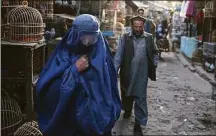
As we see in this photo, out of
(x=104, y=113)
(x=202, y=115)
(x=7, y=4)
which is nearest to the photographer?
(x=104, y=113)

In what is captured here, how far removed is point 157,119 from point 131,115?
55 cm

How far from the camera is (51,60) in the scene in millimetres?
3322

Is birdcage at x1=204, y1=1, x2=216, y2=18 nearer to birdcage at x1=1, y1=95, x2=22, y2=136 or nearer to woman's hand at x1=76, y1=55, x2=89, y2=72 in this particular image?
birdcage at x1=1, y1=95, x2=22, y2=136

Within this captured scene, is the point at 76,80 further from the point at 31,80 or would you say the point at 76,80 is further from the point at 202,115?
the point at 202,115

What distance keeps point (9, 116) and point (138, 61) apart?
254 centimetres

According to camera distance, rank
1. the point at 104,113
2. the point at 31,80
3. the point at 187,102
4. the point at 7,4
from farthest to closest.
Answer: the point at 187,102
the point at 7,4
the point at 31,80
the point at 104,113

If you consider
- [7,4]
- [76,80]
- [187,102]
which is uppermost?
[7,4]

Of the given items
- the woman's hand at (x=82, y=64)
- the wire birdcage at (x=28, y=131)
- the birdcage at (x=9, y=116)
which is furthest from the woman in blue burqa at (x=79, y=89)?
the birdcage at (x=9, y=116)

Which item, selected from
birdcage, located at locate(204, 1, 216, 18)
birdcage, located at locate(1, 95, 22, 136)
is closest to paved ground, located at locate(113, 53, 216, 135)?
birdcage, located at locate(1, 95, 22, 136)

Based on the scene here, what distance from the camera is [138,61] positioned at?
7.09 m

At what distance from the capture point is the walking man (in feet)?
23.2

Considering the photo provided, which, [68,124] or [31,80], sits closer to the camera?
[68,124]

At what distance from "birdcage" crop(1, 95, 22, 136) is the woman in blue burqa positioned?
2432mm

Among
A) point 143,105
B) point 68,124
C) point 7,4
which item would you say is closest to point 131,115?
point 143,105
